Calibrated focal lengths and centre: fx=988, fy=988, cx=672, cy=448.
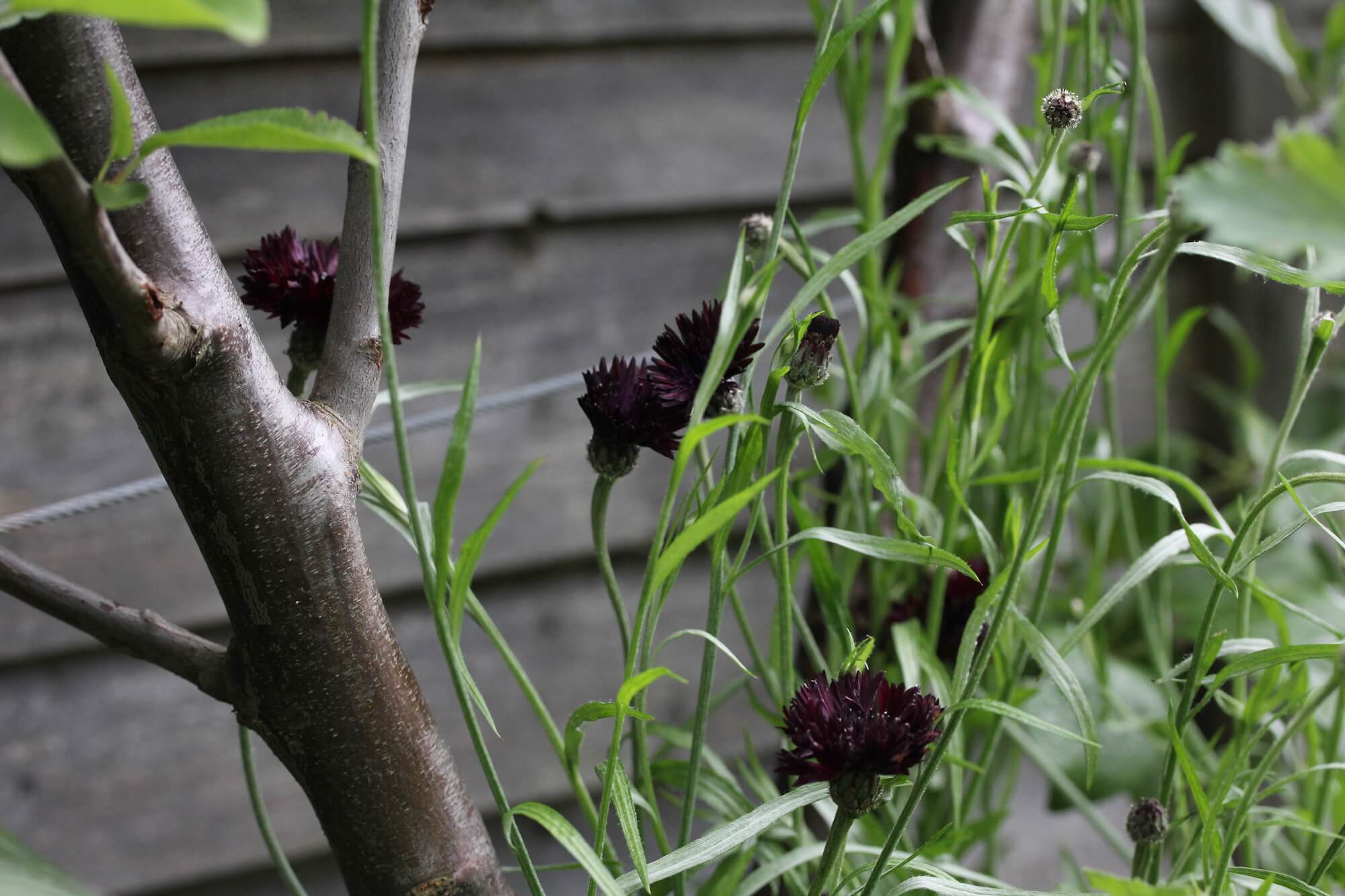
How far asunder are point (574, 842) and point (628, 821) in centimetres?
1

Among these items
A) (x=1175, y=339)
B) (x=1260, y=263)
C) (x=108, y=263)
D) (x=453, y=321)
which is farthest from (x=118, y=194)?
(x=453, y=321)

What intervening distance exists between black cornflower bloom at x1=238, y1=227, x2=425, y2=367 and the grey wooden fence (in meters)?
0.41

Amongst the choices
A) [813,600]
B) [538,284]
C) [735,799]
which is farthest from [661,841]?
[538,284]

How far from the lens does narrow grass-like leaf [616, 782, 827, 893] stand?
0.65ft

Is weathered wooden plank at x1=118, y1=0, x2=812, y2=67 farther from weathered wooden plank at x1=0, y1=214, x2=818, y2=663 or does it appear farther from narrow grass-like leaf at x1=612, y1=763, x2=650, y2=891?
narrow grass-like leaf at x1=612, y1=763, x2=650, y2=891

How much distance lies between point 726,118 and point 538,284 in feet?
0.62

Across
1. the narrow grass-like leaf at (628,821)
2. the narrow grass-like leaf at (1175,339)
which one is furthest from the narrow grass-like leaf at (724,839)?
the narrow grass-like leaf at (1175,339)

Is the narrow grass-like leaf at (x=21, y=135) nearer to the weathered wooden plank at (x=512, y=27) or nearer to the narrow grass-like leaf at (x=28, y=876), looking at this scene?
the narrow grass-like leaf at (x=28, y=876)

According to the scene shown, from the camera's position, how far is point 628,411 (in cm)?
23

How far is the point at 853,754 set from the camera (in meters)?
0.19

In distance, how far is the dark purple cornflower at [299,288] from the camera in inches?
9.7

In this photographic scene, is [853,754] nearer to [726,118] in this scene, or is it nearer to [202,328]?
[202,328]

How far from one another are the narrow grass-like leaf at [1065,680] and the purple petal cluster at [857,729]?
0.04m

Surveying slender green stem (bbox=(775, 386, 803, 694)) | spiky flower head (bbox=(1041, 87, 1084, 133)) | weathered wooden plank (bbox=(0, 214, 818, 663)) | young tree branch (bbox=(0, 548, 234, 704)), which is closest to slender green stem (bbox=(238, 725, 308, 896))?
young tree branch (bbox=(0, 548, 234, 704))
